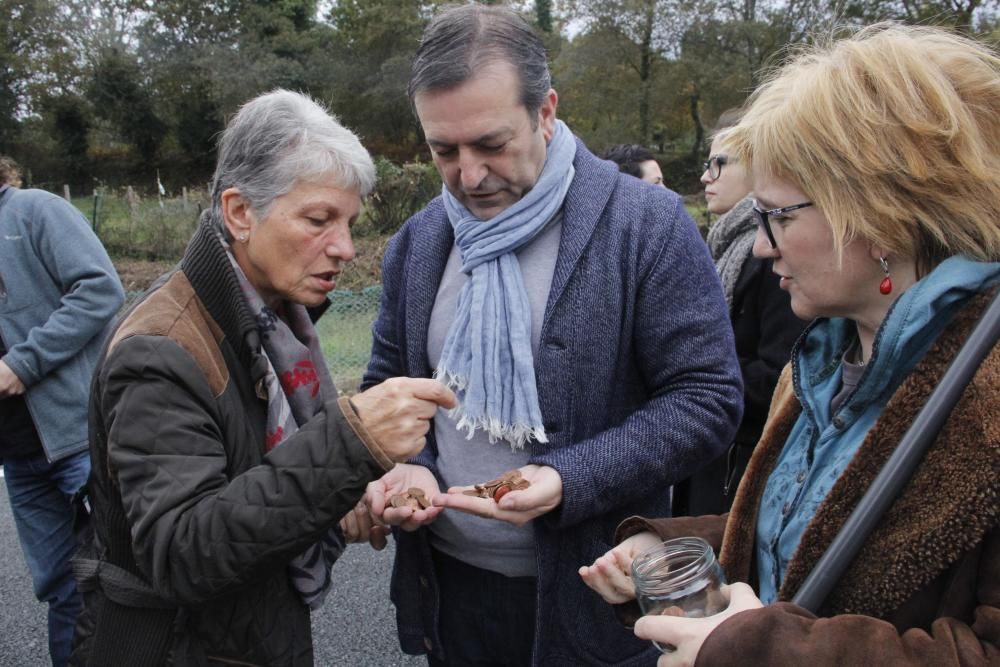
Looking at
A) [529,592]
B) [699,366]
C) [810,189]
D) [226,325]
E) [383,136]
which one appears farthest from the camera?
[383,136]

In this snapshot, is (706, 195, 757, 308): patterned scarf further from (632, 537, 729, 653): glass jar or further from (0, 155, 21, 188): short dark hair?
(0, 155, 21, 188): short dark hair

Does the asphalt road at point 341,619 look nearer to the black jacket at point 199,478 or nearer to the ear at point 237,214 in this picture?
the black jacket at point 199,478

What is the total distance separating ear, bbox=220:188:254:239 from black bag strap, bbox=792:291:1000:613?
1.37m

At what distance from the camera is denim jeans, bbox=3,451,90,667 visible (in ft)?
9.76

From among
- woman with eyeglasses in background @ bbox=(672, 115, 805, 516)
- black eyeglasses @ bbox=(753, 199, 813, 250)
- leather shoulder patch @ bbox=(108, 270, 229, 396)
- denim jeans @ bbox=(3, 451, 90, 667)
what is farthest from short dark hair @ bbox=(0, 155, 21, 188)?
black eyeglasses @ bbox=(753, 199, 813, 250)

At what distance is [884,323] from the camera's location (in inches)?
45.3

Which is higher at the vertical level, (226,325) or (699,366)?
(226,325)

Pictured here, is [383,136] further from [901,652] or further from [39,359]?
[901,652]

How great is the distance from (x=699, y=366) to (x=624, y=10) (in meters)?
34.5

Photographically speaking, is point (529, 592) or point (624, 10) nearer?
point (529, 592)

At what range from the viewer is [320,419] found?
4.96ft

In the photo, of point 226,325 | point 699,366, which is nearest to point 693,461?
point 699,366

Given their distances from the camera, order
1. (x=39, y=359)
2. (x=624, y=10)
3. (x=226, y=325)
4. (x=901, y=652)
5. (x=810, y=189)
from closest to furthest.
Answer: (x=901, y=652)
(x=810, y=189)
(x=226, y=325)
(x=39, y=359)
(x=624, y=10)

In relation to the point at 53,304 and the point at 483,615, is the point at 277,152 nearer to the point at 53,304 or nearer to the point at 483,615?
the point at 483,615
